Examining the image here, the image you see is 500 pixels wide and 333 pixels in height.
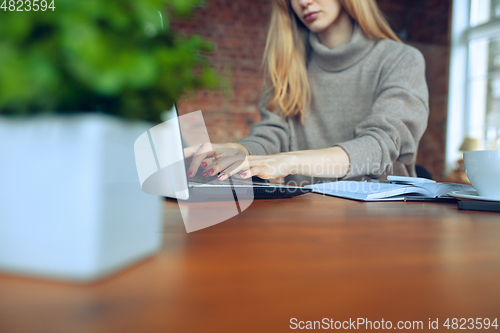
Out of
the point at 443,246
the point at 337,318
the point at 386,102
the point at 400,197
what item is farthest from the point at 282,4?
the point at 337,318

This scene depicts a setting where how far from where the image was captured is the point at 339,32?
138 centimetres

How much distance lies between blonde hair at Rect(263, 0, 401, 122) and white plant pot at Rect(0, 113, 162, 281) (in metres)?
1.14

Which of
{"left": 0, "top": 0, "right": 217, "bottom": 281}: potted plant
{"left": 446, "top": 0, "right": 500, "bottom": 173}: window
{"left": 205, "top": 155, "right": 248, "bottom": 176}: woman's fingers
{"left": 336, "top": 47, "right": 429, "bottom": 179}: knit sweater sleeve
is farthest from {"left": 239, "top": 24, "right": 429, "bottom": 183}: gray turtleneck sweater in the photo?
{"left": 446, "top": 0, "right": 500, "bottom": 173}: window

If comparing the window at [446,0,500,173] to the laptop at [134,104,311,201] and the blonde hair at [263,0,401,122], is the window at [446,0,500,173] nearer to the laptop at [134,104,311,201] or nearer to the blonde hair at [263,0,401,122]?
the blonde hair at [263,0,401,122]

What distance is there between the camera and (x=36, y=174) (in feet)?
0.58

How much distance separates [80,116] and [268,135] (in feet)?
3.57

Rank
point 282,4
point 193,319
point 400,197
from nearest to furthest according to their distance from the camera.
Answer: point 193,319 < point 400,197 < point 282,4

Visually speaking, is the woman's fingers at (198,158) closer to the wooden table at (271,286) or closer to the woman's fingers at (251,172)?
the woman's fingers at (251,172)

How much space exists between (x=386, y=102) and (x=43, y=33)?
1.03 meters

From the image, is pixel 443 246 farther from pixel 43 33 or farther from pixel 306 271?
pixel 43 33

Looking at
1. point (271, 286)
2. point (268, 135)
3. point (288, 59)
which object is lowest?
point (271, 286)

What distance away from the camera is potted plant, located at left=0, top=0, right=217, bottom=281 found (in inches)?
5.5

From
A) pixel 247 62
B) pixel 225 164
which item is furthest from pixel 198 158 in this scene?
pixel 247 62

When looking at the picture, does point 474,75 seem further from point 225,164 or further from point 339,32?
point 225,164
